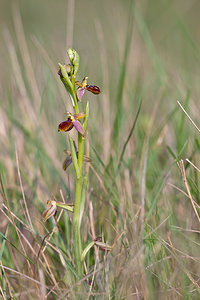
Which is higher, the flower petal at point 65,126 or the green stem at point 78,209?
the flower petal at point 65,126

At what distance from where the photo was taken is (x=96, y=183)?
6.94 feet

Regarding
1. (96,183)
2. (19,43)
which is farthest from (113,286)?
(19,43)

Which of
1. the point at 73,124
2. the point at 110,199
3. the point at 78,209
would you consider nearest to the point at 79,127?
the point at 73,124

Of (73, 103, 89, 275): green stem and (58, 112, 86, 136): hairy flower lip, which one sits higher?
(58, 112, 86, 136): hairy flower lip

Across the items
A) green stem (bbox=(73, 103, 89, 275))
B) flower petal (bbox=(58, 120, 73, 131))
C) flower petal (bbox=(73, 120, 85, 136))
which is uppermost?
flower petal (bbox=(58, 120, 73, 131))

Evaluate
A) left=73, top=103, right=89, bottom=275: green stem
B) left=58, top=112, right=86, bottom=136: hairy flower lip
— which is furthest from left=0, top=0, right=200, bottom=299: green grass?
left=58, top=112, right=86, bottom=136: hairy flower lip

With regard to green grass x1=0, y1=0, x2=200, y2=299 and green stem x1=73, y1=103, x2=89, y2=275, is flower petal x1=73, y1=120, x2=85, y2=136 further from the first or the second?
green grass x1=0, y1=0, x2=200, y2=299

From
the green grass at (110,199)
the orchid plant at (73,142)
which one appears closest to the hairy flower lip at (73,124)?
the orchid plant at (73,142)

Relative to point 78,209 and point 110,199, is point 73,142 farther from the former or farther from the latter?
point 110,199

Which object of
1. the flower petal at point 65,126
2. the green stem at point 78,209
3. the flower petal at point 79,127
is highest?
the flower petal at point 65,126

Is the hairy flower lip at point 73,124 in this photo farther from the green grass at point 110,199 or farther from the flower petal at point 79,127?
the green grass at point 110,199

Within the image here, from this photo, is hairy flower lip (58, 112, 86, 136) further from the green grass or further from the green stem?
the green grass

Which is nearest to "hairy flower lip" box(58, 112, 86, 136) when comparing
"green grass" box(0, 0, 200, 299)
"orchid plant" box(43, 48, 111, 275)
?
"orchid plant" box(43, 48, 111, 275)

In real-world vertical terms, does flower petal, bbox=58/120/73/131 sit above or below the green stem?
above
